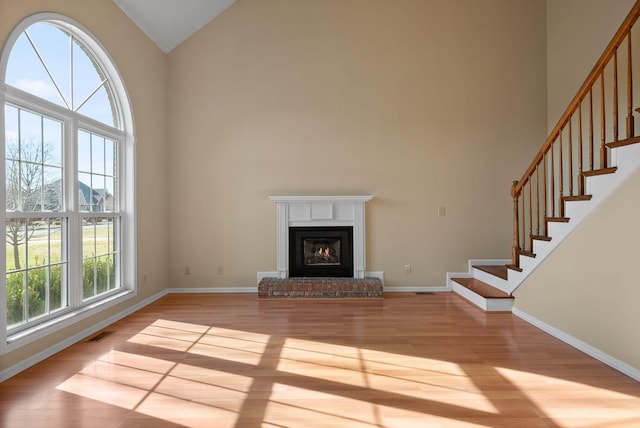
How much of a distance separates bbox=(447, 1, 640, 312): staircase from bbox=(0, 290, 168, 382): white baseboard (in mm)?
4201

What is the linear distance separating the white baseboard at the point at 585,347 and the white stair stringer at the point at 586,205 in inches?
17.2

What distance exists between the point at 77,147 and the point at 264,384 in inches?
111

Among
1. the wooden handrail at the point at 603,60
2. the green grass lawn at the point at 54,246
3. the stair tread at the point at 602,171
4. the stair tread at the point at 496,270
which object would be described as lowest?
the stair tread at the point at 496,270

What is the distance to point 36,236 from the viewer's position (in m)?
2.98

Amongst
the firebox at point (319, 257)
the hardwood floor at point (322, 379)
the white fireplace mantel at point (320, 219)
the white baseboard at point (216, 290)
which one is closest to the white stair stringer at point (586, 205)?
the hardwood floor at point (322, 379)

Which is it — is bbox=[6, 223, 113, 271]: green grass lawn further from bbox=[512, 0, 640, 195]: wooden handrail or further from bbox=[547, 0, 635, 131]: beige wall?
bbox=[547, 0, 635, 131]: beige wall

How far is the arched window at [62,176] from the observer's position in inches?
109

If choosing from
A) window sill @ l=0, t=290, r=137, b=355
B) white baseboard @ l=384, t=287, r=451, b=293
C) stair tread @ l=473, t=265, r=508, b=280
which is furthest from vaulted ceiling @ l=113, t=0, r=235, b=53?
stair tread @ l=473, t=265, r=508, b=280

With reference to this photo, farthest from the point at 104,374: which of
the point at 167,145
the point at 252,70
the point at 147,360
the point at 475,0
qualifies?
the point at 475,0

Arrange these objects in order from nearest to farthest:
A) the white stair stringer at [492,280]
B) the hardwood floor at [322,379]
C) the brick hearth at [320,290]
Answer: the hardwood floor at [322,379] → the white stair stringer at [492,280] → the brick hearth at [320,290]

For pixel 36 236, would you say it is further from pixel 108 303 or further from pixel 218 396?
pixel 218 396

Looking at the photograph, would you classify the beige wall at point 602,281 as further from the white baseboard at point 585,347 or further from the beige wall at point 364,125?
the beige wall at point 364,125

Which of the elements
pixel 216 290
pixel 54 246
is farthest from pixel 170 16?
pixel 216 290

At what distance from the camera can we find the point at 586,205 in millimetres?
3119
